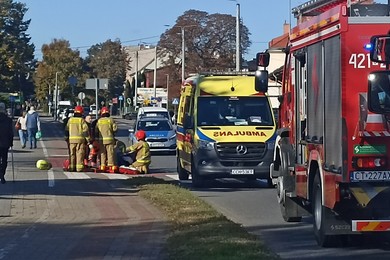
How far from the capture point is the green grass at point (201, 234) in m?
11.4

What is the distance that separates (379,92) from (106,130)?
54.0 ft

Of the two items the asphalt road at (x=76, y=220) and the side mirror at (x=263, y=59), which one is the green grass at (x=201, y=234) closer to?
the asphalt road at (x=76, y=220)

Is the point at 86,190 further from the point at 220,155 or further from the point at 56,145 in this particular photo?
the point at 56,145

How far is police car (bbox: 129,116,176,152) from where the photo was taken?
38.0 meters

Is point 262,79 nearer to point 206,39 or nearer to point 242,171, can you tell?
point 242,171

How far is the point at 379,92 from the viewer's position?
1062cm

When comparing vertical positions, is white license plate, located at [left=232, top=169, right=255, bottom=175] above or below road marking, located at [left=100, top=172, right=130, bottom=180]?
above

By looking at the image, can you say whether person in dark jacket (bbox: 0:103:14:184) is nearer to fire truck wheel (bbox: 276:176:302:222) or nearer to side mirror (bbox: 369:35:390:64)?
fire truck wheel (bbox: 276:176:302:222)

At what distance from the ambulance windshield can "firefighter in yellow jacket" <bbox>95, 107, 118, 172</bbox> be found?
4277mm

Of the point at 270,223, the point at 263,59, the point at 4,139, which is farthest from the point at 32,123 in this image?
the point at 270,223

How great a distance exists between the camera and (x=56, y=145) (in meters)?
46.3

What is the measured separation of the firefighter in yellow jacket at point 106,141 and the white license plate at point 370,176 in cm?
1559

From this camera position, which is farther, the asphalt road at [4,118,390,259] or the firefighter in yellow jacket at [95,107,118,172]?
the firefighter in yellow jacket at [95,107,118,172]

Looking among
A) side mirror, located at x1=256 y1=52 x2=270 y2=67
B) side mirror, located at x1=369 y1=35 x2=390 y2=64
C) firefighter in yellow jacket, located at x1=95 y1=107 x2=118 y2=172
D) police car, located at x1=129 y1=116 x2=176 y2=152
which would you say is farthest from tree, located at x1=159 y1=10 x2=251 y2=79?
side mirror, located at x1=369 y1=35 x2=390 y2=64
